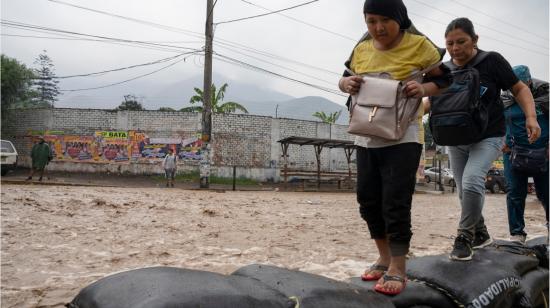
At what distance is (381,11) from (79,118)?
70.5ft

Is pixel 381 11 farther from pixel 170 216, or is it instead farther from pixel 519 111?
pixel 170 216

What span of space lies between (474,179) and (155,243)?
105 inches

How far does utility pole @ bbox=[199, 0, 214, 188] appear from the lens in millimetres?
14609

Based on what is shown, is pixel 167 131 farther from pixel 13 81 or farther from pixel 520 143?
pixel 520 143

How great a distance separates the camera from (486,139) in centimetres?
252

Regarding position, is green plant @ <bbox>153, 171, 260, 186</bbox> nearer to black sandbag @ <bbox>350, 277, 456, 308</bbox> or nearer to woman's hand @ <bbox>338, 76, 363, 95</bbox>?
woman's hand @ <bbox>338, 76, 363, 95</bbox>

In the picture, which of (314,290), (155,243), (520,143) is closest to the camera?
(314,290)

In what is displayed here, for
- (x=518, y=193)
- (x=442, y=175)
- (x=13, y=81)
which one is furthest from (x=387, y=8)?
(x=442, y=175)

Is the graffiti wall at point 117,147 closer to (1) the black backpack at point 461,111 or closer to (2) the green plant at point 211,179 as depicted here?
(2) the green plant at point 211,179

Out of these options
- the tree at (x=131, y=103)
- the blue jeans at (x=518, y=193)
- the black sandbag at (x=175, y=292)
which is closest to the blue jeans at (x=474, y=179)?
the blue jeans at (x=518, y=193)

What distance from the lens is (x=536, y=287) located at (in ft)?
7.45

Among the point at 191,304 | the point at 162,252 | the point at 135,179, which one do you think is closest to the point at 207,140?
the point at 135,179

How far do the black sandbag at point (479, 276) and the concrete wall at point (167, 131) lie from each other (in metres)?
18.5

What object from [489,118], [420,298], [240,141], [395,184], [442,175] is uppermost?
[240,141]
